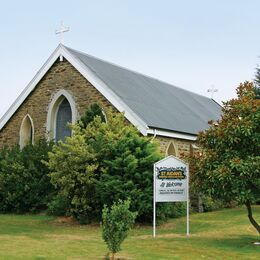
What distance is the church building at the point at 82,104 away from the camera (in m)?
23.2

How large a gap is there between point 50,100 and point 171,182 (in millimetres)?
11677

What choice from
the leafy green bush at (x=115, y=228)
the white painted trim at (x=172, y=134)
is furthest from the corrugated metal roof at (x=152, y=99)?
the leafy green bush at (x=115, y=228)

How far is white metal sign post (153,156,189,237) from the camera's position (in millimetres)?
15828

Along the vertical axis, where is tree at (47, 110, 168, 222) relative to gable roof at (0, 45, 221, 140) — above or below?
below

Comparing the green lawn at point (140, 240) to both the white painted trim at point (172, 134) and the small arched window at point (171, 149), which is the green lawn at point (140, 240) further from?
the small arched window at point (171, 149)

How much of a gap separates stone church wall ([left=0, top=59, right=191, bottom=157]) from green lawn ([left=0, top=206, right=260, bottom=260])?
6.01 meters

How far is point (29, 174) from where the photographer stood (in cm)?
2244

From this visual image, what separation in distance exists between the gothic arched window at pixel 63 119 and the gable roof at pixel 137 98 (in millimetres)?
1846

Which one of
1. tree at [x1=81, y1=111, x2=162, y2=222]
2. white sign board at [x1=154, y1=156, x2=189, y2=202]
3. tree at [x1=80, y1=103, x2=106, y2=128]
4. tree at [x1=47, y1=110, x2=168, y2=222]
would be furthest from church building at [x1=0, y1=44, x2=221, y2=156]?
white sign board at [x1=154, y1=156, x2=189, y2=202]

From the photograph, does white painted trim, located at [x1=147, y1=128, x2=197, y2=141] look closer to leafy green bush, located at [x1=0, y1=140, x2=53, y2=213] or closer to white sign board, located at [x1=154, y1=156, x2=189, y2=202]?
leafy green bush, located at [x1=0, y1=140, x2=53, y2=213]

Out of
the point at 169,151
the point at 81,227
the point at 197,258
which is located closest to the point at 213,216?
the point at 169,151

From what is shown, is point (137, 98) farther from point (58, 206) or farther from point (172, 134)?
point (58, 206)

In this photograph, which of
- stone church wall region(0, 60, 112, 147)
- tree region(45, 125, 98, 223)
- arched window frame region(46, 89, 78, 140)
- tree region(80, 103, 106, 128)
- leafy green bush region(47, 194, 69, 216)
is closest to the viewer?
tree region(45, 125, 98, 223)

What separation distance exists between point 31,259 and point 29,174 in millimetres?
12009
